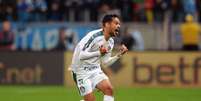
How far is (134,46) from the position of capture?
28.1m

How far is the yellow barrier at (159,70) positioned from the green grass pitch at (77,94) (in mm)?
1263

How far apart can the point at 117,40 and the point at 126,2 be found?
8.57ft

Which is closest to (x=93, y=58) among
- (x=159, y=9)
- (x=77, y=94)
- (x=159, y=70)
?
(x=77, y=94)

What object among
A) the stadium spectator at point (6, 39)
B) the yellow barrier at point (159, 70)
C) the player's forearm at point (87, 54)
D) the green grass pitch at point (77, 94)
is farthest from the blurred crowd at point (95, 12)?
the player's forearm at point (87, 54)

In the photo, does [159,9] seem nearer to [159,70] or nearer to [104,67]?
[159,70]

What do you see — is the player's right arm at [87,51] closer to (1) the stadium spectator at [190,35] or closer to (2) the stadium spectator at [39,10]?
(1) the stadium spectator at [190,35]

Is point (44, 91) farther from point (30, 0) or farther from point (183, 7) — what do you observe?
point (183, 7)

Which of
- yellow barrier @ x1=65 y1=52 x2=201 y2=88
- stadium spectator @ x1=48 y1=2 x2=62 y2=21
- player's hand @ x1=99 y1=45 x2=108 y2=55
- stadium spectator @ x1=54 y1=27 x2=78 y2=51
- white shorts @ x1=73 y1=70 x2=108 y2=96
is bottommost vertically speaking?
yellow barrier @ x1=65 y1=52 x2=201 y2=88

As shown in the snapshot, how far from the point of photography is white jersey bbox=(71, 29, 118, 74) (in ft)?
45.1

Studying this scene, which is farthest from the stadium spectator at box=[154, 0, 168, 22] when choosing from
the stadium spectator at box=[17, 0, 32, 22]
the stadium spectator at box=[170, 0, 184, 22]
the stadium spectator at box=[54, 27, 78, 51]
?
the stadium spectator at box=[17, 0, 32, 22]

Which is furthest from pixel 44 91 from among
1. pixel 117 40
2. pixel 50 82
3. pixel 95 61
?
pixel 95 61

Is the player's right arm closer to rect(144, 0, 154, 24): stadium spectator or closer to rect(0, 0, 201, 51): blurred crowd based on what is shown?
rect(0, 0, 201, 51): blurred crowd

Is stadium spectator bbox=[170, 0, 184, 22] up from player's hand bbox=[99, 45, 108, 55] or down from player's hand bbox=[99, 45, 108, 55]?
down

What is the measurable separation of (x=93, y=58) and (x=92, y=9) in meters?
15.1
